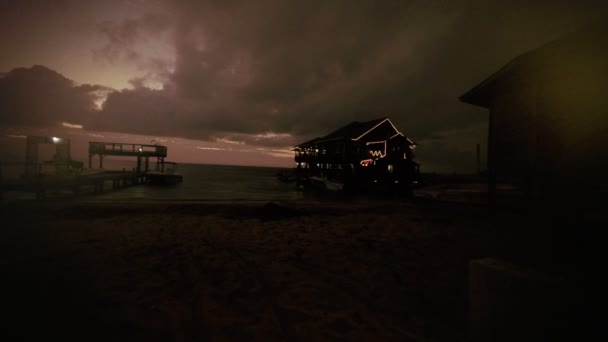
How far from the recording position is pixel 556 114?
19.0 feet

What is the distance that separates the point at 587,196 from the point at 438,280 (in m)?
4.12

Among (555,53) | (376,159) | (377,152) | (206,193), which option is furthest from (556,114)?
(206,193)

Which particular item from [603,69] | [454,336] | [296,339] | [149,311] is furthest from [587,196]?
[149,311]

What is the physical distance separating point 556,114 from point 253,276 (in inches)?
314

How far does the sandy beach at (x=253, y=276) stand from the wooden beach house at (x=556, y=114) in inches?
73.8

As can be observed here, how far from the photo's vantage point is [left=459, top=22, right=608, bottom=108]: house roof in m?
4.98

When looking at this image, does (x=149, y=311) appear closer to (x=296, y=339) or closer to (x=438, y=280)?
(x=296, y=339)

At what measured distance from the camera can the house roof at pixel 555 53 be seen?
498 cm

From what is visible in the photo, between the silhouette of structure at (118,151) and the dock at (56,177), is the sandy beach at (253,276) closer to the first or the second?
the dock at (56,177)

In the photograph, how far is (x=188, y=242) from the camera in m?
8.00

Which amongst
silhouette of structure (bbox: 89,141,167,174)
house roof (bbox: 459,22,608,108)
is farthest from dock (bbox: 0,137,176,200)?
house roof (bbox: 459,22,608,108)

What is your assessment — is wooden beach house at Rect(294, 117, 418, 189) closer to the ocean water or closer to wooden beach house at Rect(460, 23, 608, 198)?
the ocean water

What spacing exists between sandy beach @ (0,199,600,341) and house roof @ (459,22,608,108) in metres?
4.27

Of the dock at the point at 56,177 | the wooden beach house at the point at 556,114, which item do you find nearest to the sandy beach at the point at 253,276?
the wooden beach house at the point at 556,114
